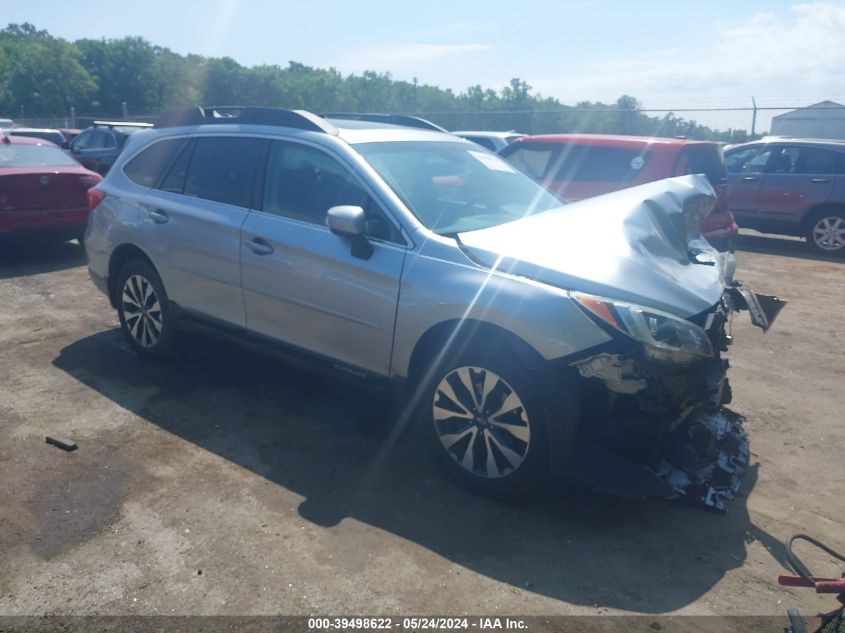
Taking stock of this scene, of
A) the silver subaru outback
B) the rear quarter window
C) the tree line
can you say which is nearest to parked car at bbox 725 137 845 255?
the rear quarter window

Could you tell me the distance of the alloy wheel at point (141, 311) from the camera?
558cm

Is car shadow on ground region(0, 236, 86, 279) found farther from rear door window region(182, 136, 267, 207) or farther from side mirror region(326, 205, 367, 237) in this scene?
side mirror region(326, 205, 367, 237)

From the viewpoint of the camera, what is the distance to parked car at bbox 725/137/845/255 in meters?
11.6

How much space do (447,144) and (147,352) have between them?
2726mm

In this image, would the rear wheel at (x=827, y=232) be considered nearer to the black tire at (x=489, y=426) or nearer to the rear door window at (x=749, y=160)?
the rear door window at (x=749, y=160)

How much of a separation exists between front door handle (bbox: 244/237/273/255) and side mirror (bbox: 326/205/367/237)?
660 mm

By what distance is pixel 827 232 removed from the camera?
38.2 feet

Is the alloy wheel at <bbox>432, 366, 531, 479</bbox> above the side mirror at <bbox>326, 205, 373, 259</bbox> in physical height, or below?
below

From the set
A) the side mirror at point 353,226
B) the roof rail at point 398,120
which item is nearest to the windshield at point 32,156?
the roof rail at point 398,120

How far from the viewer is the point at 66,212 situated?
923 centimetres

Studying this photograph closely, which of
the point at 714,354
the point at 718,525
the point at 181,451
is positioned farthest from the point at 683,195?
the point at 181,451

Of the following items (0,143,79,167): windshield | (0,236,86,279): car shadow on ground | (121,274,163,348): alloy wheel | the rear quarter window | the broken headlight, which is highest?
the rear quarter window

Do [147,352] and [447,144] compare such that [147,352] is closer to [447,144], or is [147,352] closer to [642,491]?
[447,144]

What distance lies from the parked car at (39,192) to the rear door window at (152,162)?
12.6 ft
